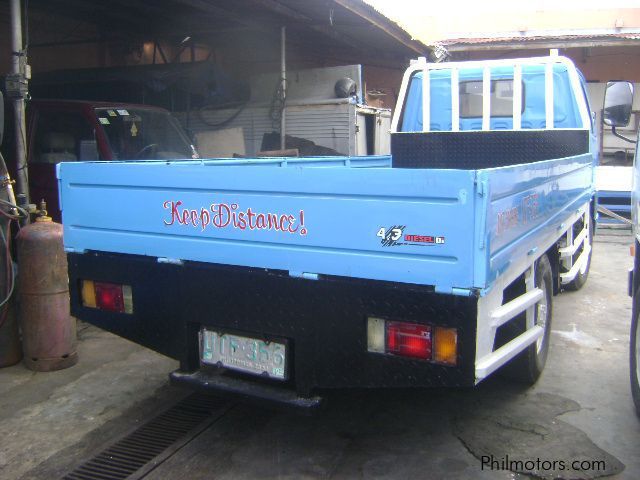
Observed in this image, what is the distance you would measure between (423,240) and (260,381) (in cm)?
129

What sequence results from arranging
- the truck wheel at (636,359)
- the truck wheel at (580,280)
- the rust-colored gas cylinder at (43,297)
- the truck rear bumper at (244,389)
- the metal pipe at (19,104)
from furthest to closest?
the truck wheel at (580,280) < the metal pipe at (19,104) < the rust-colored gas cylinder at (43,297) < the truck wheel at (636,359) < the truck rear bumper at (244,389)

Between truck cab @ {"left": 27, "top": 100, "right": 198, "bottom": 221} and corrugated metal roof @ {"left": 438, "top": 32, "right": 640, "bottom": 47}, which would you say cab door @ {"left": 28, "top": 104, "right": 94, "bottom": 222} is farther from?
corrugated metal roof @ {"left": 438, "top": 32, "right": 640, "bottom": 47}

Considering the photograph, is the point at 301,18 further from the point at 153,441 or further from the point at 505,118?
the point at 153,441

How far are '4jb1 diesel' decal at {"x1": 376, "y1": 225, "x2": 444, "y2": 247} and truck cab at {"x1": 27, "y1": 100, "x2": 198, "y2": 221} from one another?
475 centimetres

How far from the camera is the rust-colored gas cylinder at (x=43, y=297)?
4.67m

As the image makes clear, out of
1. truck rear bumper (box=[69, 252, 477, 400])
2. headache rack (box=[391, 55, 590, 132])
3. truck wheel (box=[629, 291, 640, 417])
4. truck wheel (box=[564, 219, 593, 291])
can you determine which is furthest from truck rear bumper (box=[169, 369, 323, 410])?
truck wheel (box=[564, 219, 593, 291])

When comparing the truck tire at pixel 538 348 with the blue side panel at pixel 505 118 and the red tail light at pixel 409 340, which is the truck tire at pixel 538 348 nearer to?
the red tail light at pixel 409 340

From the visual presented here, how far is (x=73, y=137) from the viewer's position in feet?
22.5

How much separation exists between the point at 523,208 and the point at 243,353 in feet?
5.28

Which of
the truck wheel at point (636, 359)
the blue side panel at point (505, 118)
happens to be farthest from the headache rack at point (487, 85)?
the truck wheel at point (636, 359)

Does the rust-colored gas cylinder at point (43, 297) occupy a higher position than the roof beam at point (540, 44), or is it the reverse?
the roof beam at point (540, 44)

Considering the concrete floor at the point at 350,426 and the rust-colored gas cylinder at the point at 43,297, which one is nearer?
the concrete floor at the point at 350,426

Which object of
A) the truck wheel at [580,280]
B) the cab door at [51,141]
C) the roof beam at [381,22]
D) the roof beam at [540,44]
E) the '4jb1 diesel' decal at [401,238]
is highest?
the roof beam at [540,44]

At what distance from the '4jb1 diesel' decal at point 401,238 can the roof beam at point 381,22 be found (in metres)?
6.04
